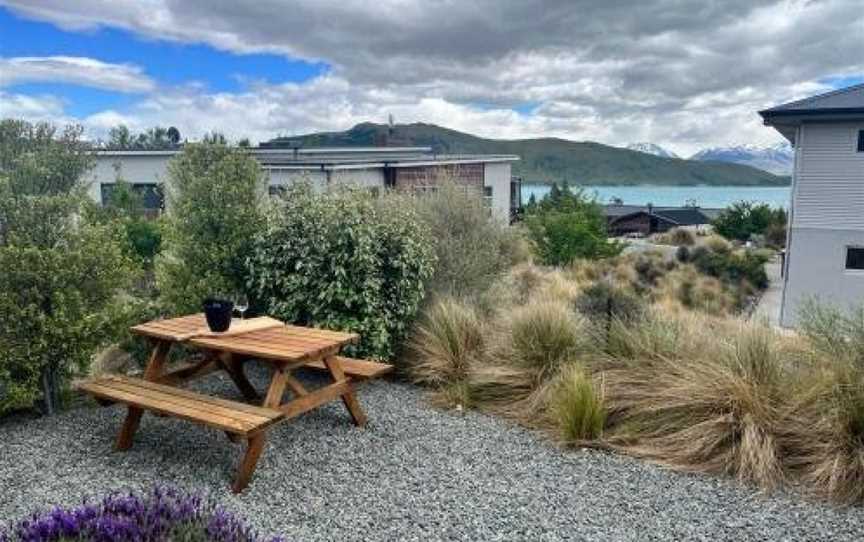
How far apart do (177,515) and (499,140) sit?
114 meters

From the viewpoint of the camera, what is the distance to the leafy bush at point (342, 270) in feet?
19.0

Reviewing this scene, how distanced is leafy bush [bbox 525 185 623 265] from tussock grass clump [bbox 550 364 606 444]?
16906 millimetres

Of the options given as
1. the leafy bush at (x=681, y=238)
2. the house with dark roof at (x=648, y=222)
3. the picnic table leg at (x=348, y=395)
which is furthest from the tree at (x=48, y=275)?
the house with dark roof at (x=648, y=222)

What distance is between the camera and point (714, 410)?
4.06m

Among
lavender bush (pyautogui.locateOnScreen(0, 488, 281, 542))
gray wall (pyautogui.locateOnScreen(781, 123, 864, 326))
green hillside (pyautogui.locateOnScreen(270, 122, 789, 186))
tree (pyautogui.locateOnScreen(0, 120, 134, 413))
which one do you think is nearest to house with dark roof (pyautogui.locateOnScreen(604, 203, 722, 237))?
gray wall (pyautogui.locateOnScreen(781, 123, 864, 326))

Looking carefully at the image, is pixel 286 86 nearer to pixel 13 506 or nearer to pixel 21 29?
pixel 21 29

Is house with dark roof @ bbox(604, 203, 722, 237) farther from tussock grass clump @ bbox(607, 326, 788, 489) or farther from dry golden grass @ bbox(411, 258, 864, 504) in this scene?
tussock grass clump @ bbox(607, 326, 788, 489)

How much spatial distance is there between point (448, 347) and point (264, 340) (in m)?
1.86

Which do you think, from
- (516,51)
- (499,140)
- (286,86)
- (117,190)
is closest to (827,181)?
(516,51)

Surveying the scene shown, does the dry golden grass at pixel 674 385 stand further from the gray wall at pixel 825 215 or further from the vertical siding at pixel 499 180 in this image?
the vertical siding at pixel 499 180

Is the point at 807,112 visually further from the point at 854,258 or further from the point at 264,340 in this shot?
the point at 264,340

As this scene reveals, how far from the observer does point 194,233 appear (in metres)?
5.97

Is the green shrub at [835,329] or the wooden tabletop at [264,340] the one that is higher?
the green shrub at [835,329]

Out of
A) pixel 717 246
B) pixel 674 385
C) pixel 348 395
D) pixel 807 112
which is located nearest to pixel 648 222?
pixel 717 246
